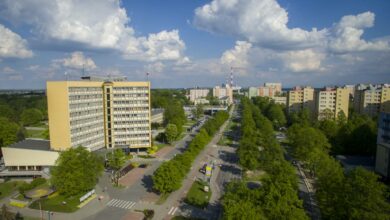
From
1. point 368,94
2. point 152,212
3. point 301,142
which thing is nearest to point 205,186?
point 152,212

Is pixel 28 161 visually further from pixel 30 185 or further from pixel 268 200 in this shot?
pixel 268 200

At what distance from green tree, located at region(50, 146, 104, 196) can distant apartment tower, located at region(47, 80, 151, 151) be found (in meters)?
12.7

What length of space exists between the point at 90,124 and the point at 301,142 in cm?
4877

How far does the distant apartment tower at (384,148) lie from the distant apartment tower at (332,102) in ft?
178

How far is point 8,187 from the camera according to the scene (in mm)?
47438

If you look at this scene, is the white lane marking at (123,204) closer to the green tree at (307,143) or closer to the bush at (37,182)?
the bush at (37,182)

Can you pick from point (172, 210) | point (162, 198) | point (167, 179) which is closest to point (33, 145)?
point (162, 198)

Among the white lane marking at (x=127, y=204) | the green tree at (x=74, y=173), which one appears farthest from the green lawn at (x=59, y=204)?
the white lane marking at (x=127, y=204)

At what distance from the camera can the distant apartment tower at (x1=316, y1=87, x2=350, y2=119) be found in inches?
4131

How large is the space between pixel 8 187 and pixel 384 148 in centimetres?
7004

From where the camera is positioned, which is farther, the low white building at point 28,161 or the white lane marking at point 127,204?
the low white building at point 28,161

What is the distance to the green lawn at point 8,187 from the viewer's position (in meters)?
44.7

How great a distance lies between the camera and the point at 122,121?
6650 cm

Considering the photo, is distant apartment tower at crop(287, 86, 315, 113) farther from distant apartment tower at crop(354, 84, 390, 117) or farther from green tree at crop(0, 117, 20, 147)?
green tree at crop(0, 117, 20, 147)
